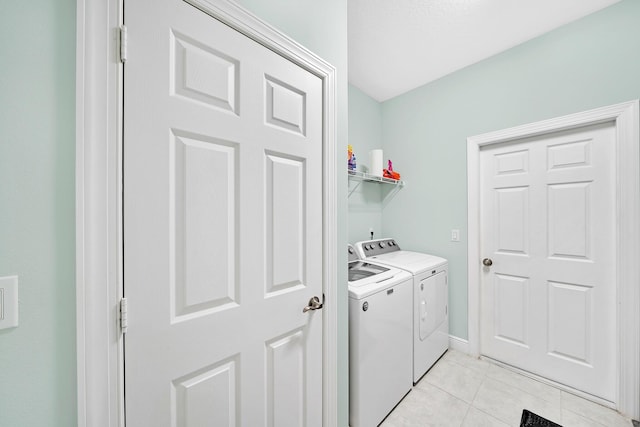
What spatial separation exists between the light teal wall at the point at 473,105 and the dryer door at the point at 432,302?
236 millimetres

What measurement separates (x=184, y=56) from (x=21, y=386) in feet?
3.13

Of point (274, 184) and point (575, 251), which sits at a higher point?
point (274, 184)

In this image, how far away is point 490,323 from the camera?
2115 millimetres

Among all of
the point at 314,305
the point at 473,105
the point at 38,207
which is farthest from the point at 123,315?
the point at 473,105

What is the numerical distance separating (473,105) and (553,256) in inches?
57.6

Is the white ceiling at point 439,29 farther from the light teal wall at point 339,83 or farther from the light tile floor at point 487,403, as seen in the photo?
the light tile floor at point 487,403

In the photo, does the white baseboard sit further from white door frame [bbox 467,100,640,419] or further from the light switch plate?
the light switch plate

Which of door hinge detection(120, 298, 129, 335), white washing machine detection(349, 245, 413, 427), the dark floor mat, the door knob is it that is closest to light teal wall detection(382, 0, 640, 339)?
the dark floor mat

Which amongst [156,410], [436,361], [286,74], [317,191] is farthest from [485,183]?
[156,410]

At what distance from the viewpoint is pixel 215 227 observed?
81 centimetres

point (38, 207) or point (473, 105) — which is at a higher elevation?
point (473, 105)

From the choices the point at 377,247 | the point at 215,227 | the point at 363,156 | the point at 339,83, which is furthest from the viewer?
the point at 363,156

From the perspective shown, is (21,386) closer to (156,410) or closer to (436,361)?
(156,410)

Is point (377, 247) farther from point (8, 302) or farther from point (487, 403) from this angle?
point (8, 302)
